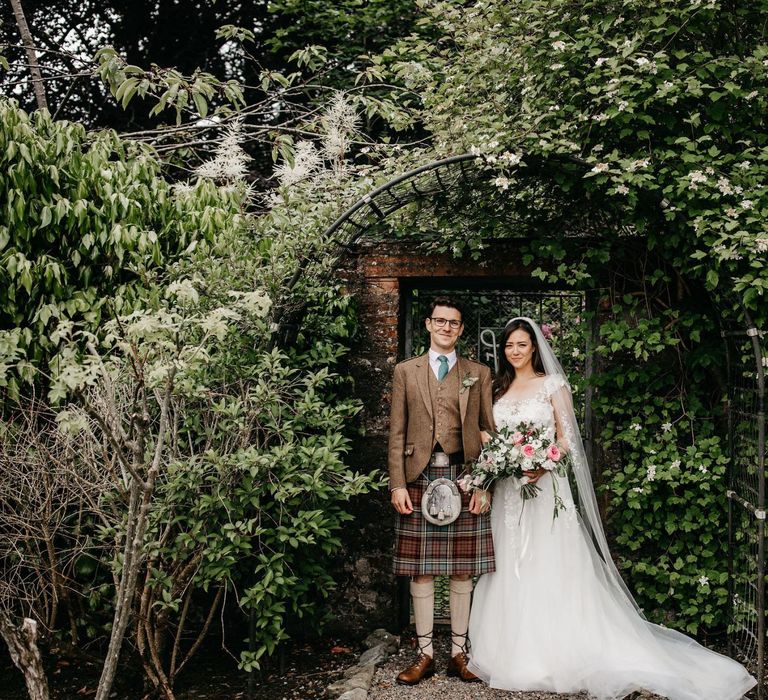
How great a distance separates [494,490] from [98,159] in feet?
10.8

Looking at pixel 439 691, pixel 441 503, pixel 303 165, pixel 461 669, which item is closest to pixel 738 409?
pixel 441 503

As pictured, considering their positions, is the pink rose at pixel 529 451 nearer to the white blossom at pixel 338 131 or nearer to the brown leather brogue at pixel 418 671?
the brown leather brogue at pixel 418 671

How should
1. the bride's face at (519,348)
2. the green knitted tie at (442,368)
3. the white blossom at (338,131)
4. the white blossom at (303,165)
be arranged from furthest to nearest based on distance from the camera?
the white blossom at (338,131), the white blossom at (303,165), the bride's face at (519,348), the green knitted tie at (442,368)

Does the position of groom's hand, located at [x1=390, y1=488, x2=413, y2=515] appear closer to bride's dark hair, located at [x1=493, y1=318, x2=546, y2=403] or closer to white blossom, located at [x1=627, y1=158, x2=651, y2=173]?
bride's dark hair, located at [x1=493, y1=318, x2=546, y2=403]

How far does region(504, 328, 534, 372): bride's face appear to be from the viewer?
4359 millimetres

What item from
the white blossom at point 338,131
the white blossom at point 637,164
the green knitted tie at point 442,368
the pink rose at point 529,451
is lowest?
the pink rose at point 529,451

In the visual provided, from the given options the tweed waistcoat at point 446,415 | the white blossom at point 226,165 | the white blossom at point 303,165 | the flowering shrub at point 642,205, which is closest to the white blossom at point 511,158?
the flowering shrub at point 642,205

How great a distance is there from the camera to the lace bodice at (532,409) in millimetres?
4258

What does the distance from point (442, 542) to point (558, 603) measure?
0.77 meters

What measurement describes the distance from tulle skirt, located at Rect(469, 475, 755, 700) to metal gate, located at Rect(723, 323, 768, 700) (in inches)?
10.4

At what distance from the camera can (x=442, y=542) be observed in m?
4.12

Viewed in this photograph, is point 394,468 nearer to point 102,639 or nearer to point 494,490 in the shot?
point 494,490

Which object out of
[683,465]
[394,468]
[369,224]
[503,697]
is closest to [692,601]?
[683,465]

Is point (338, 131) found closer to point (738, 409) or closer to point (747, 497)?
point (738, 409)
